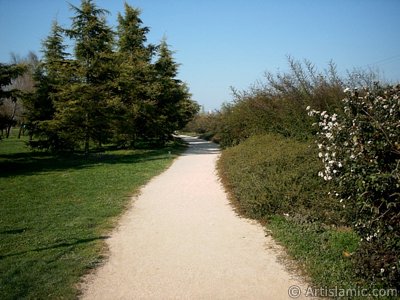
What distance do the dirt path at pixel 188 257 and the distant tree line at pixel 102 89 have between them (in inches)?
474

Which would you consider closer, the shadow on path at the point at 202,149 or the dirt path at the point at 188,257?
the dirt path at the point at 188,257

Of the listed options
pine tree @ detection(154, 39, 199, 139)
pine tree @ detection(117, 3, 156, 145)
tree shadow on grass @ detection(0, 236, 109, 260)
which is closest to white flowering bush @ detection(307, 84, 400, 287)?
tree shadow on grass @ detection(0, 236, 109, 260)

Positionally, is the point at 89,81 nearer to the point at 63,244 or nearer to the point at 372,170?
the point at 63,244

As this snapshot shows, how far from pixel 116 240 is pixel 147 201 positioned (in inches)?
115

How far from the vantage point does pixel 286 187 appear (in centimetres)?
728

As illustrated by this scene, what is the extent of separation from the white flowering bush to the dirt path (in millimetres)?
1239

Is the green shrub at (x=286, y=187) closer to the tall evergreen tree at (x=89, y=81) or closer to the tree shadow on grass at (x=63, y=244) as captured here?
the tree shadow on grass at (x=63, y=244)

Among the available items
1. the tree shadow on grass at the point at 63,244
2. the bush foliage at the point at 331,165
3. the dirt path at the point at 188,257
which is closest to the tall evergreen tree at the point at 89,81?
the bush foliage at the point at 331,165

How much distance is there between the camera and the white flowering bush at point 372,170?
3982mm

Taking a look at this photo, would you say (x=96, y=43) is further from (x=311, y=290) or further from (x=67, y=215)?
(x=311, y=290)

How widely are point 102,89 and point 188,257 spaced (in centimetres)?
1647

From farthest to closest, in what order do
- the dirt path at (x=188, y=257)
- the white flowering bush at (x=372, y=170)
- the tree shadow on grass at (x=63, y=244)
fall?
the tree shadow on grass at (x=63, y=244)
the dirt path at (x=188, y=257)
the white flowering bush at (x=372, y=170)

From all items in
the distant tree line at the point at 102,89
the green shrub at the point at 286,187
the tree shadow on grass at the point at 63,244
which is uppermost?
the distant tree line at the point at 102,89

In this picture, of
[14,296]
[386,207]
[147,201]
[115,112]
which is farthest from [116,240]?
[115,112]
